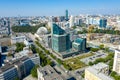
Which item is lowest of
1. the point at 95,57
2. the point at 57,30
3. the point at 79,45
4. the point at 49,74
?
the point at 95,57

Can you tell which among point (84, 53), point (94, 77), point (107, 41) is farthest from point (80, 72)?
point (107, 41)

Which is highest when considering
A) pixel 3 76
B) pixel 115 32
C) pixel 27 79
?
pixel 115 32

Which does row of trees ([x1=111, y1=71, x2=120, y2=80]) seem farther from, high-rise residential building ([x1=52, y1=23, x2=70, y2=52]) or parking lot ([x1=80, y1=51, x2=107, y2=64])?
high-rise residential building ([x1=52, y1=23, x2=70, y2=52])

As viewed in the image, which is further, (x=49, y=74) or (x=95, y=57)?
(x=95, y=57)

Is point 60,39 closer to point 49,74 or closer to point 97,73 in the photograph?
point 49,74

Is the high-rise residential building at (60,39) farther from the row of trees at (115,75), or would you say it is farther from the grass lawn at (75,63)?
the row of trees at (115,75)

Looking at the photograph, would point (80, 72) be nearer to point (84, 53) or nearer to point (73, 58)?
point (73, 58)

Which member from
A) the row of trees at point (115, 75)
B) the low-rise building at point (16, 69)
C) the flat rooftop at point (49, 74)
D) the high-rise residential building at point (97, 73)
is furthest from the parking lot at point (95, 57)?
the low-rise building at point (16, 69)

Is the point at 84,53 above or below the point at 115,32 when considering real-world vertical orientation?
below

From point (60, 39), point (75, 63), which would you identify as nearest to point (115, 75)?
point (75, 63)
